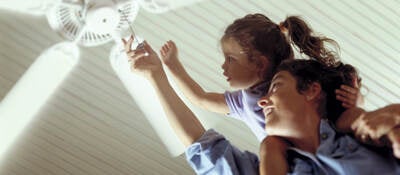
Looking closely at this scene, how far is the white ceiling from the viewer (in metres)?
1.71

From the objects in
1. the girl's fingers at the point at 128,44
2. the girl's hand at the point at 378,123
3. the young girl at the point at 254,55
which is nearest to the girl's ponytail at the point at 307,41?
the young girl at the point at 254,55

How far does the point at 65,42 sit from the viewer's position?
51.9 inches

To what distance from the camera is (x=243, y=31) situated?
4.36 ft

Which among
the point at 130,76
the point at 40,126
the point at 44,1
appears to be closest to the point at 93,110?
the point at 40,126

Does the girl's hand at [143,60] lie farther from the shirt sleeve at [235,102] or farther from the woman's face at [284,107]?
the woman's face at [284,107]

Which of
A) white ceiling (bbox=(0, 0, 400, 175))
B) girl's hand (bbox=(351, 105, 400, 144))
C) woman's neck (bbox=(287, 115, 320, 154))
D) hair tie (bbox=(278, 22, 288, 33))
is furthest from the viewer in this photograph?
white ceiling (bbox=(0, 0, 400, 175))

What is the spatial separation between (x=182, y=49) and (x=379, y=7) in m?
0.55

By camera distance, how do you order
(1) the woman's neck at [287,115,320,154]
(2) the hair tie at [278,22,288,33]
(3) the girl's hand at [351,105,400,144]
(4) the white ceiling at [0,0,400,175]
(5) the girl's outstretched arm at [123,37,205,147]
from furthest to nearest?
(4) the white ceiling at [0,0,400,175] < (2) the hair tie at [278,22,288,33] < (5) the girl's outstretched arm at [123,37,205,147] < (1) the woman's neck at [287,115,320,154] < (3) the girl's hand at [351,105,400,144]

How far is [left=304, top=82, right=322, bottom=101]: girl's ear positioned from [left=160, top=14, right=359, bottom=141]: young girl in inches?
4.7

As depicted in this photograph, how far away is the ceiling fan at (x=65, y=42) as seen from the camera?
128 centimetres

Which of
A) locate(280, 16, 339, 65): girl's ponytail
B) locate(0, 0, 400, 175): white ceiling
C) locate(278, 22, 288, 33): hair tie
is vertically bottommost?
locate(0, 0, 400, 175): white ceiling

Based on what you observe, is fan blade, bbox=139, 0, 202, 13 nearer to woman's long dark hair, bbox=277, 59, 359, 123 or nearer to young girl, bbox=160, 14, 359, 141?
young girl, bbox=160, 14, 359, 141

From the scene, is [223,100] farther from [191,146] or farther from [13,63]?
[13,63]

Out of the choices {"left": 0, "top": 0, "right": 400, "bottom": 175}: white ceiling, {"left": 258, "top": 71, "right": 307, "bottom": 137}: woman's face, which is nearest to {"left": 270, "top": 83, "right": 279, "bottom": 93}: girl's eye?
{"left": 258, "top": 71, "right": 307, "bottom": 137}: woman's face
